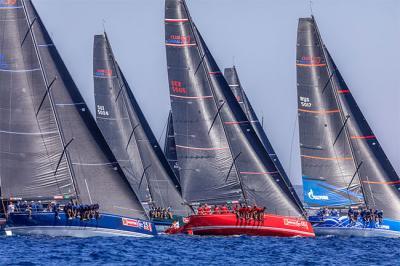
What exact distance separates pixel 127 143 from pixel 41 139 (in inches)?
659

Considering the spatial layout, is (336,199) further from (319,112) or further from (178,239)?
(178,239)

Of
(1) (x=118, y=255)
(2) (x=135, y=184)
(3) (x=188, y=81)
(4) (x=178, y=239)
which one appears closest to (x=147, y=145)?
(2) (x=135, y=184)

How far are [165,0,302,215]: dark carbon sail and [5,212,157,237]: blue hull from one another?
279 inches

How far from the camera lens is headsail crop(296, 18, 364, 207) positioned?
65938 millimetres

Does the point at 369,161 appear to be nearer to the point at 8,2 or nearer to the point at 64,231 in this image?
the point at 64,231

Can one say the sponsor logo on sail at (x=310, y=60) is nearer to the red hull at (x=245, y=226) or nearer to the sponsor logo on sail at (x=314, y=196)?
the sponsor logo on sail at (x=314, y=196)

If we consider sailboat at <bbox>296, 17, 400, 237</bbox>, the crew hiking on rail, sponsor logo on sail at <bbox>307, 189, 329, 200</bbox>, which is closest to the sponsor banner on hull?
the crew hiking on rail

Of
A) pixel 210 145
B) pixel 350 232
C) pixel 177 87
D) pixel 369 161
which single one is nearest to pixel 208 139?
pixel 210 145

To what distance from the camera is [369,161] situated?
2576 inches

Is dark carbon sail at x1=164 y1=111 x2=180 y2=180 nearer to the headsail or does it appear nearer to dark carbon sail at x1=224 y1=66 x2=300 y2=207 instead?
dark carbon sail at x1=224 y1=66 x2=300 y2=207

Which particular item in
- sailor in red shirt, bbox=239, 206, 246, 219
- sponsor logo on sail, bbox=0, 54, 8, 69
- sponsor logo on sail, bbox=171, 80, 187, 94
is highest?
sponsor logo on sail, bbox=0, 54, 8, 69

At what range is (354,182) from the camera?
216 feet

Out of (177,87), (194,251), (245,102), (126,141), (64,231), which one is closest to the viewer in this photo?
(194,251)

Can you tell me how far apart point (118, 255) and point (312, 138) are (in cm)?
2143
